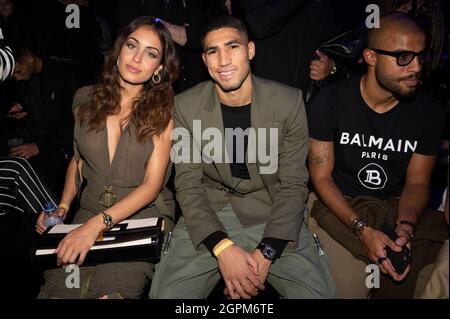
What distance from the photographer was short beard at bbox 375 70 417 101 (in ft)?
8.64

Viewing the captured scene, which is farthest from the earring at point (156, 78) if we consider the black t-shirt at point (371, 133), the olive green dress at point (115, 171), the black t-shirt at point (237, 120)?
the black t-shirt at point (371, 133)

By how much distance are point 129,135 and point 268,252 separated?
113 cm

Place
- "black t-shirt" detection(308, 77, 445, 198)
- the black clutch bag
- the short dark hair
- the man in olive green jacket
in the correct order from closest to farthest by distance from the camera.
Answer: the black clutch bag, the man in olive green jacket, the short dark hair, "black t-shirt" detection(308, 77, 445, 198)

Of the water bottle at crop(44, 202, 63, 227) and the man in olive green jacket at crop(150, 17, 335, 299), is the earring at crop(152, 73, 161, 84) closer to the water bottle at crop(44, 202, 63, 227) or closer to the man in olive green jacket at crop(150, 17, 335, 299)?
the man in olive green jacket at crop(150, 17, 335, 299)

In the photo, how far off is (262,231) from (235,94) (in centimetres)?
88

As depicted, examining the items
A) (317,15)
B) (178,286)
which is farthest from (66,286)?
(317,15)

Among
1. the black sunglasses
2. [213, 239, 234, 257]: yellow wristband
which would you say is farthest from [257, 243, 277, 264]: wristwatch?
the black sunglasses

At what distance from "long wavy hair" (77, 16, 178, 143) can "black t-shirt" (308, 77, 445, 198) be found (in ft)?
3.31

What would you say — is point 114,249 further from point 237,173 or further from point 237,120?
point 237,120

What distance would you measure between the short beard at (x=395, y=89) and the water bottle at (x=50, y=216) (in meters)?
2.28

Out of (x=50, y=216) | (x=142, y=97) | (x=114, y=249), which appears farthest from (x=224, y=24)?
(x=50, y=216)

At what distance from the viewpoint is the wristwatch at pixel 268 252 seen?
7.49 feet

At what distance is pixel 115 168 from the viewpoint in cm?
259

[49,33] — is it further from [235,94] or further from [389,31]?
[389,31]
